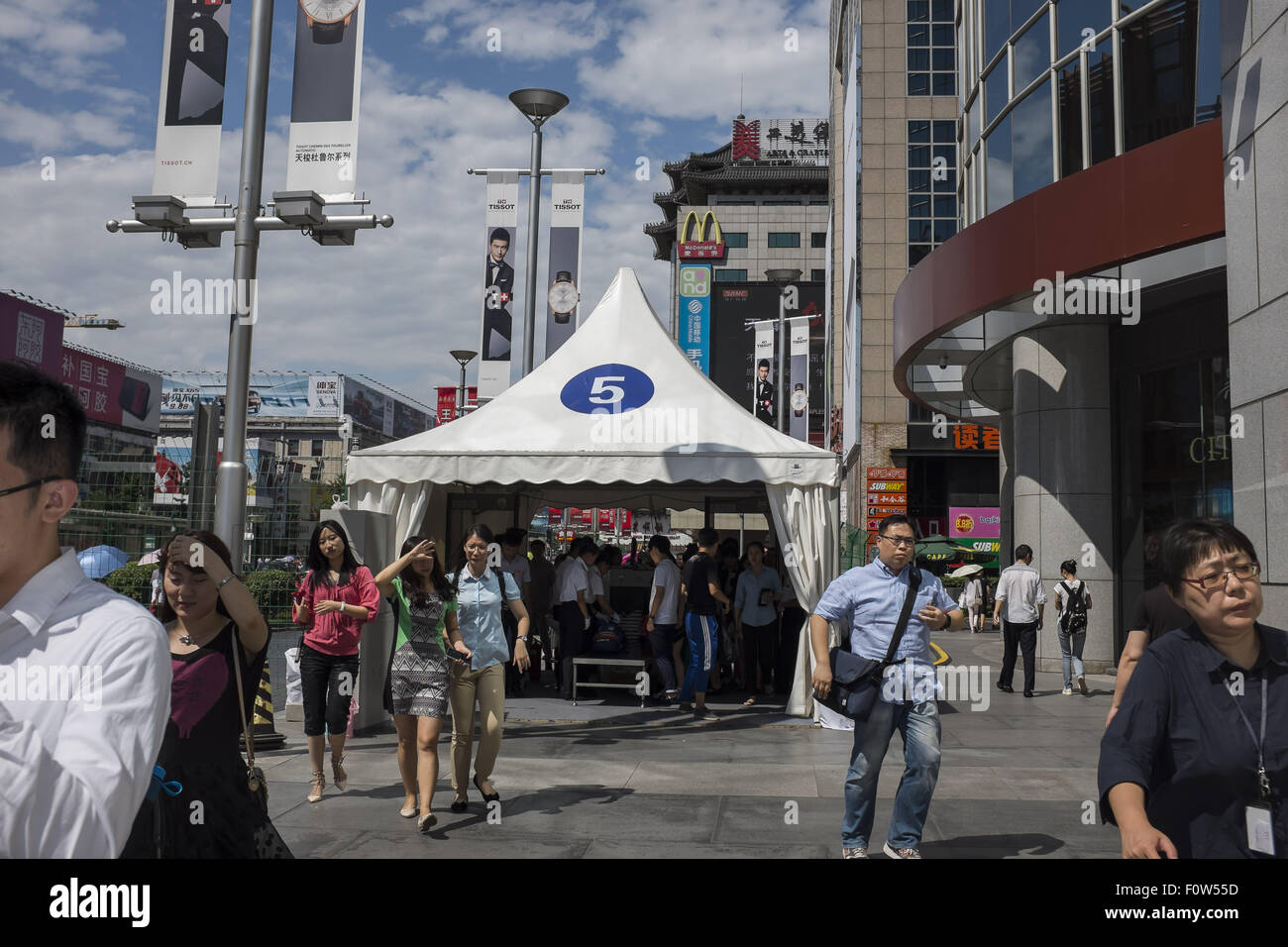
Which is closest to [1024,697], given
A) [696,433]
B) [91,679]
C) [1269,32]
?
[696,433]

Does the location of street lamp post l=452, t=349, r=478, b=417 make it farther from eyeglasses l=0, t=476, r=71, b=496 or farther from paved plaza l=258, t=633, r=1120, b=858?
eyeglasses l=0, t=476, r=71, b=496

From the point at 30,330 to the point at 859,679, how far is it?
35514 millimetres

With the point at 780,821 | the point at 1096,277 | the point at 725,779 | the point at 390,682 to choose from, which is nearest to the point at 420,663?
the point at 390,682

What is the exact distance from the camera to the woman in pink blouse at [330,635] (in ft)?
23.8

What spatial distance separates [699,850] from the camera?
6.12m

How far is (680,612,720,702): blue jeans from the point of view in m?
11.6

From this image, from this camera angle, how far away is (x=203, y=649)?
3688mm

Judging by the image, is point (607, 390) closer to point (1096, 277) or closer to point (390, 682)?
point (390, 682)

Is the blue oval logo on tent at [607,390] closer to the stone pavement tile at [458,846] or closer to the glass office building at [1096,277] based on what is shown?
the glass office building at [1096,277]

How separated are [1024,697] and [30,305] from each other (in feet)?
109

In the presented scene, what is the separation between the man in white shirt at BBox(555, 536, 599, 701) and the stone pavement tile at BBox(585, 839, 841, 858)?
22.3ft

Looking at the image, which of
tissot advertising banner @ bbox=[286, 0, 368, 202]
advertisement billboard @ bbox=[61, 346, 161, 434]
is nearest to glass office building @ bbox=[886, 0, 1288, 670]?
tissot advertising banner @ bbox=[286, 0, 368, 202]
